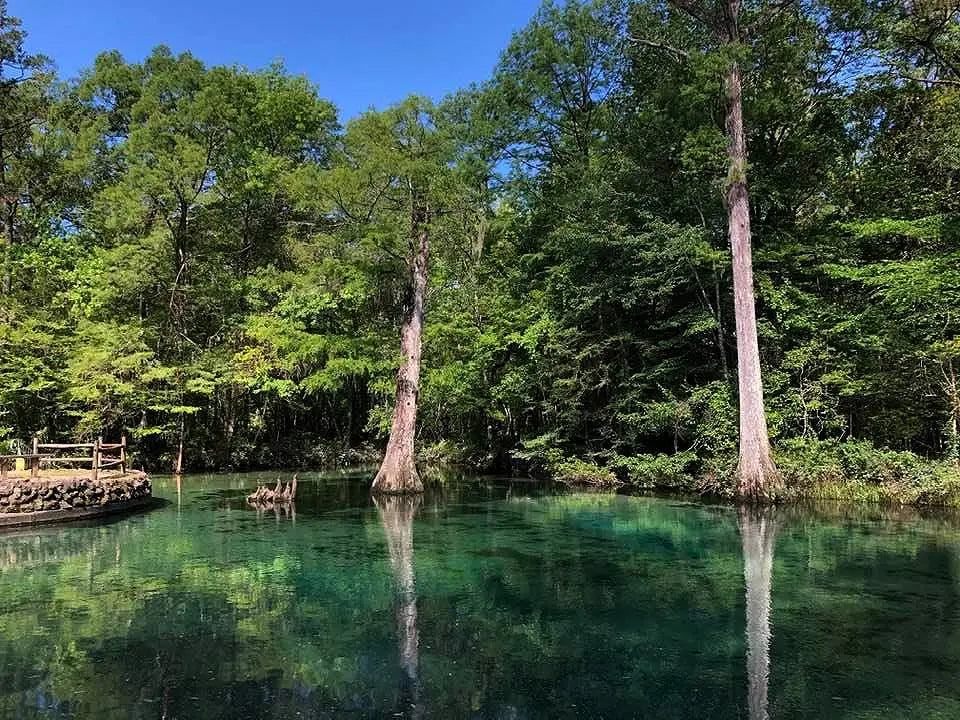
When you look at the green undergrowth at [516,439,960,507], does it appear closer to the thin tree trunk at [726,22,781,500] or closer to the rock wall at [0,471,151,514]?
the thin tree trunk at [726,22,781,500]

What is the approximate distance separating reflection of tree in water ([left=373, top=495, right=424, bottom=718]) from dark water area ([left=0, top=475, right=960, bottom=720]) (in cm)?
4

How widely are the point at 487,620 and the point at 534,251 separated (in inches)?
789

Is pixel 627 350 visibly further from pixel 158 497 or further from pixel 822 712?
pixel 822 712

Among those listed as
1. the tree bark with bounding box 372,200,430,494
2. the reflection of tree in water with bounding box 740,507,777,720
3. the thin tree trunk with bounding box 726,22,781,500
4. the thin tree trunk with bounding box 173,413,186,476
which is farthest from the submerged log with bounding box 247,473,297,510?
the thin tree trunk with bounding box 726,22,781,500

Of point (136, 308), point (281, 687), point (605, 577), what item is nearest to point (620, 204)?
point (605, 577)

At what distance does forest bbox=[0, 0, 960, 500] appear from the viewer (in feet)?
56.7

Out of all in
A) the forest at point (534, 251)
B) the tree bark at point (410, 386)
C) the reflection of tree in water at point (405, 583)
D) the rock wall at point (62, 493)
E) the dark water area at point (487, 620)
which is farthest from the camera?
the tree bark at point (410, 386)

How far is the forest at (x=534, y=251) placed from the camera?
1728cm

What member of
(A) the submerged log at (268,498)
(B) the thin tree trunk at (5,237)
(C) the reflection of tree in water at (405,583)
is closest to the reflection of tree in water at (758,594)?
(C) the reflection of tree in water at (405,583)

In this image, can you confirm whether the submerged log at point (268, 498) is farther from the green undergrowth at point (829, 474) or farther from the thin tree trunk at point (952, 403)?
the thin tree trunk at point (952, 403)

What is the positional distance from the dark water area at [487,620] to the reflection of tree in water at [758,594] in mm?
34

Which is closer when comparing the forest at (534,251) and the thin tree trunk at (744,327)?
the thin tree trunk at (744,327)

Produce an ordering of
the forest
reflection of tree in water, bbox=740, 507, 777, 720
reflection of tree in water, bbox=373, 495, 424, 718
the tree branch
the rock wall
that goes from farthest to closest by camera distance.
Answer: the tree branch
the forest
the rock wall
reflection of tree in water, bbox=373, 495, 424, 718
reflection of tree in water, bbox=740, 507, 777, 720

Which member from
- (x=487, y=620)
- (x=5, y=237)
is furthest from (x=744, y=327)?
(x=5, y=237)
